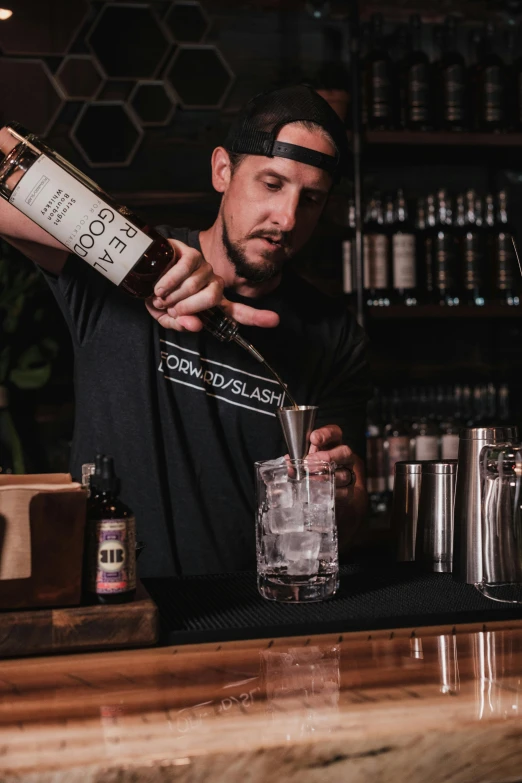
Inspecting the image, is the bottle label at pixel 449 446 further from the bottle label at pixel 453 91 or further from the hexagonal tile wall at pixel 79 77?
the hexagonal tile wall at pixel 79 77

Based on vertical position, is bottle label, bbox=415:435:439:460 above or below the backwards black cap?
below

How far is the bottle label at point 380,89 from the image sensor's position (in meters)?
2.86

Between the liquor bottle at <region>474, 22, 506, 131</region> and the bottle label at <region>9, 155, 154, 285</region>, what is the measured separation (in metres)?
2.18

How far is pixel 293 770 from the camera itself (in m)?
0.69

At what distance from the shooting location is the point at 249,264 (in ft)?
6.15

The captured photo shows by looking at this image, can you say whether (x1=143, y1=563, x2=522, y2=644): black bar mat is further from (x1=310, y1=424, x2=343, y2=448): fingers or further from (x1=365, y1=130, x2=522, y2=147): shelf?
(x1=365, y1=130, x2=522, y2=147): shelf

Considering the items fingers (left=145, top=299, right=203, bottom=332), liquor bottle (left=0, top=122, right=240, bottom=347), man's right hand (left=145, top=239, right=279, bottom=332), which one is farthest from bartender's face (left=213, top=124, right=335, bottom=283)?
liquor bottle (left=0, top=122, right=240, bottom=347)

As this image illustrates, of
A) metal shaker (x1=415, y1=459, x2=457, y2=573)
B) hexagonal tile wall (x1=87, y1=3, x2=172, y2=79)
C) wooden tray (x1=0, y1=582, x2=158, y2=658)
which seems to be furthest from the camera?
hexagonal tile wall (x1=87, y1=3, x2=172, y2=79)

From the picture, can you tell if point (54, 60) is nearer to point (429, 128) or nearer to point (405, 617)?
point (429, 128)

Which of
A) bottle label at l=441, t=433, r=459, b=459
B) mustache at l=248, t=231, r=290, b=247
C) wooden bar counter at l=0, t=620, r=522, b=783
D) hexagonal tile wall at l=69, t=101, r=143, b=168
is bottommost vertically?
wooden bar counter at l=0, t=620, r=522, b=783

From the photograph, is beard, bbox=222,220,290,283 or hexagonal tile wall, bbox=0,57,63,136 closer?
beard, bbox=222,220,290,283

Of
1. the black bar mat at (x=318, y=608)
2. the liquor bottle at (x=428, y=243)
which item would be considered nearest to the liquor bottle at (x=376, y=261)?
the liquor bottle at (x=428, y=243)

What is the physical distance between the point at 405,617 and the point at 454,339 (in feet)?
7.62

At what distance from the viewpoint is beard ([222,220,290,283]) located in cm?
186
